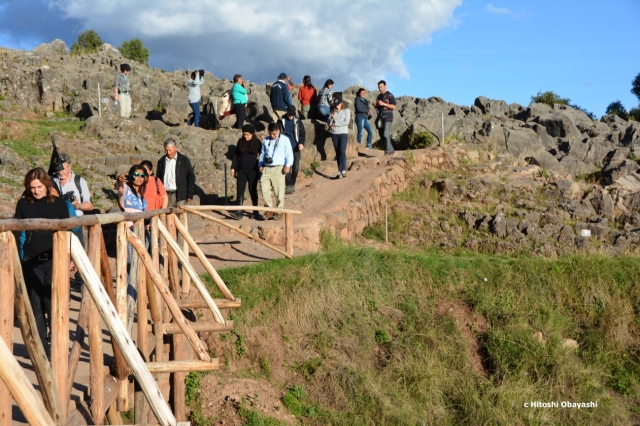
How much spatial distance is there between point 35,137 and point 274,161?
26.9 feet

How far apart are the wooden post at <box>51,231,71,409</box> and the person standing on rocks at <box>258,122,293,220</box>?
8208mm

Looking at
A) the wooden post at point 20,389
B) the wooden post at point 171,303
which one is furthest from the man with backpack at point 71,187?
the wooden post at point 20,389

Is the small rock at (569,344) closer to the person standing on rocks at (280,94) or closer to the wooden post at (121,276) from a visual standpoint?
the wooden post at (121,276)

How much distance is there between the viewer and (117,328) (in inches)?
163

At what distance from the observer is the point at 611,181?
18.0 m

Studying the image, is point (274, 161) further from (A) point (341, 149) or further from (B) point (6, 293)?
(B) point (6, 293)

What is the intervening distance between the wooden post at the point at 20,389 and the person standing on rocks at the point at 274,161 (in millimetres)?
9101

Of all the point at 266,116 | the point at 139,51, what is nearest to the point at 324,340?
the point at 266,116

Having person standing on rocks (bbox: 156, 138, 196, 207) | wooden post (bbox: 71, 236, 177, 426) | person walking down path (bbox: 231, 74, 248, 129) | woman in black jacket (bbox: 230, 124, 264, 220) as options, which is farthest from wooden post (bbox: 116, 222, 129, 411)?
person walking down path (bbox: 231, 74, 248, 129)

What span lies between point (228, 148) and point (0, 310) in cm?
1415

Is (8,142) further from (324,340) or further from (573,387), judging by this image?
(573,387)

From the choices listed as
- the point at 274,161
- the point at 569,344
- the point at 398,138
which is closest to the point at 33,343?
the point at 274,161

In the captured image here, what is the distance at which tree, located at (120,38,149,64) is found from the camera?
40.6m

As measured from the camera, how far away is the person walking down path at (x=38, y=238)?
5809 millimetres
